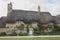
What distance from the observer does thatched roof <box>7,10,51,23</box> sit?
33.6 metres

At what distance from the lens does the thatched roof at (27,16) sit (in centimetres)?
3362

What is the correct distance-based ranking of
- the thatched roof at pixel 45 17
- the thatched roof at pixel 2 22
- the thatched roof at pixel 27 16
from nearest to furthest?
the thatched roof at pixel 2 22, the thatched roof at pixel 27 16, the thatched roof at pixel 45 17

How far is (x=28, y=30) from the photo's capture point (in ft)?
96.8

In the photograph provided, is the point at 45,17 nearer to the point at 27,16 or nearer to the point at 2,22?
the point at 27,16

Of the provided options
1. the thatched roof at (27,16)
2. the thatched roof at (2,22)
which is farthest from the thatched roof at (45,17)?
the thatched roof at (2,22)

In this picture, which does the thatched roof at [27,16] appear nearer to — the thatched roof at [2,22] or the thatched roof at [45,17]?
the thatched roof at [45,17]

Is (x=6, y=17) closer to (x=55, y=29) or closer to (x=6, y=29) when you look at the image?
(x=6, y=29)

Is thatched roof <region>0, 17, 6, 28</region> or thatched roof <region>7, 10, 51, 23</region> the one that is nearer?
thatched roof <region>0, 17, 6, 28</region>

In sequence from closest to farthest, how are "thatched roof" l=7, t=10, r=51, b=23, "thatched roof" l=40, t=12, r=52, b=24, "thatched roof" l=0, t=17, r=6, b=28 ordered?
"thatched roof" l=0, t=17, r=6, b=28
"thatched roof" l=7, t=10, r=51, b=23
"thatched roof" l=40, t=12, r=52, b=24

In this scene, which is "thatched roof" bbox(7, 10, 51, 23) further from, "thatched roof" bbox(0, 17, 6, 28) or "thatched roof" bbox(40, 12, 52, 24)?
"thatched roof" bbox(0, 17, 6, 28)

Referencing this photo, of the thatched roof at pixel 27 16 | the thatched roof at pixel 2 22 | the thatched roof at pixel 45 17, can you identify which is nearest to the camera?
the thatched roof at pixel 2 22

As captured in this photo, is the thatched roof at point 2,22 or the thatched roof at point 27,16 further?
the thatched roof at point 27,16

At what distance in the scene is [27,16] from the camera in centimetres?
3472

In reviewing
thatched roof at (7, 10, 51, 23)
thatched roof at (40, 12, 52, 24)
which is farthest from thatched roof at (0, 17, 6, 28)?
thatched roof at (40, 12, 52, 24)
